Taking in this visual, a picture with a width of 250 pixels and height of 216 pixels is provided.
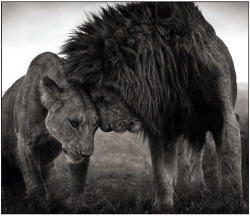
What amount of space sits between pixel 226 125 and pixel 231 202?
0.74m

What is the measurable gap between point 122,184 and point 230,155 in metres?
3.10

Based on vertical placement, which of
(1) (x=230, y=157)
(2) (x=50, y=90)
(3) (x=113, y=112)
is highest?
(2) (x=50, y=90)

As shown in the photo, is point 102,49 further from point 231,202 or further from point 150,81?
point 231,202

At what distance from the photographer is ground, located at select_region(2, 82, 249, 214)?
5.46m

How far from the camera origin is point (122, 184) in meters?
8.16

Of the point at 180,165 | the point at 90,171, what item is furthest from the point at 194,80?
the point at 90,171

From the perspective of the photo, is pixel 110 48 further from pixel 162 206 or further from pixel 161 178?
pixel 162 206

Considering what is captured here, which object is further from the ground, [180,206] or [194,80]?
[194,80]

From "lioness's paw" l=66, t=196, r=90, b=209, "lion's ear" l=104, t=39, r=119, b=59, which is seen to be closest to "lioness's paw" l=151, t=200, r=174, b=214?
"lioness's paw" l=66, t=196, r=90, b=209

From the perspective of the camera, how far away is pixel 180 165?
26.5 ft

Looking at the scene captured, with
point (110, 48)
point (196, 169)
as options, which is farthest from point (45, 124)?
point (196, 169)

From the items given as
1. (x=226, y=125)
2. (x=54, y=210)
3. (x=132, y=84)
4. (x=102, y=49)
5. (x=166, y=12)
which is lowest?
(x=54, y=210)

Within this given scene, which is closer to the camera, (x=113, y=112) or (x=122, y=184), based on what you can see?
(x=113, y=112)

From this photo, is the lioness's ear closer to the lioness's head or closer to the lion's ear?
the lioness's head
